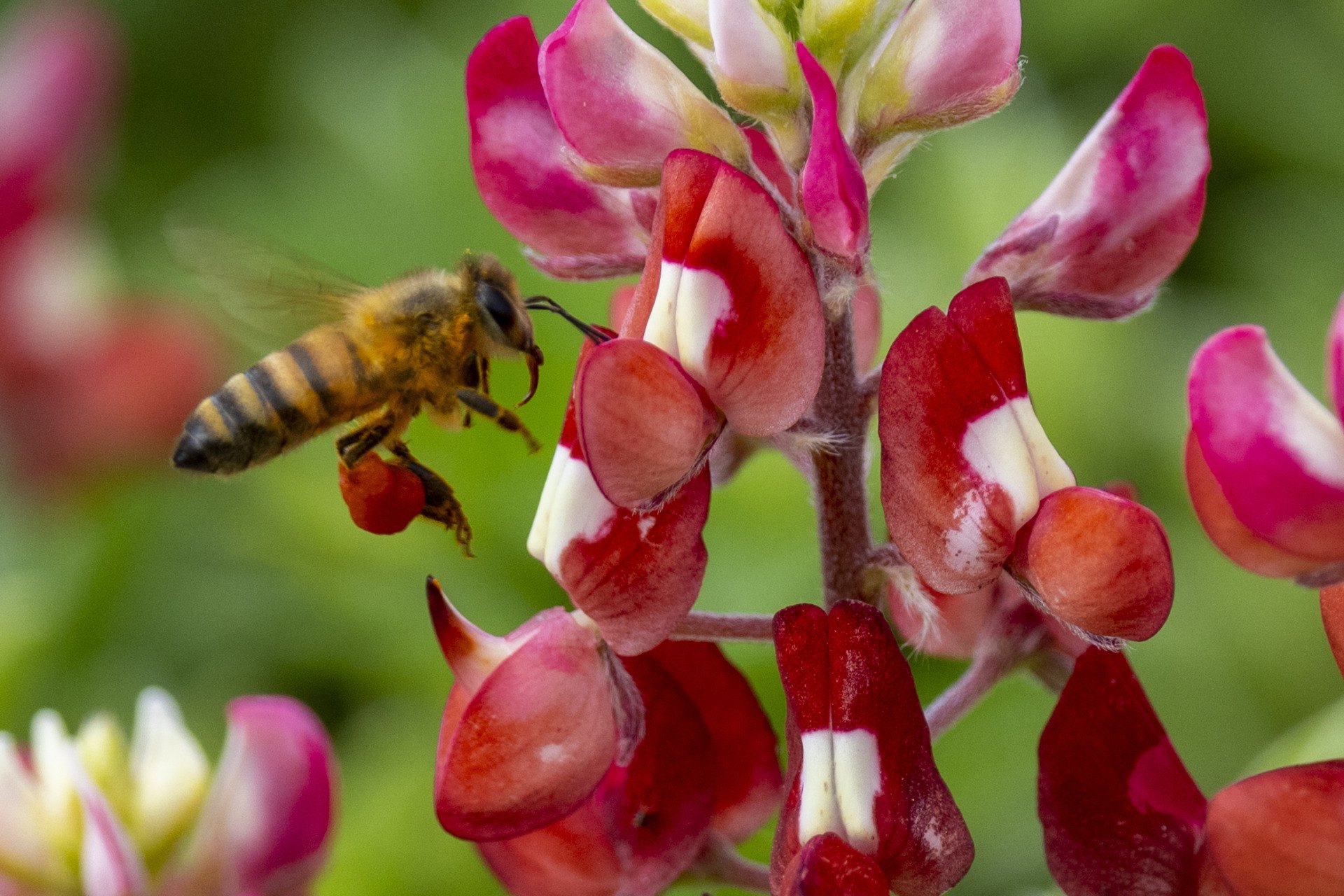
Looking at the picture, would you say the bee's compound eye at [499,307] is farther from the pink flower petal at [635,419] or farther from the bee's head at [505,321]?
the pink flower petal at [635,419]

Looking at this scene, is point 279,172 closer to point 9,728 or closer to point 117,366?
point 117,366

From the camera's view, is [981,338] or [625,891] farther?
[625,891]

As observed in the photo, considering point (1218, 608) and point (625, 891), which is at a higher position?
point (625, 891)

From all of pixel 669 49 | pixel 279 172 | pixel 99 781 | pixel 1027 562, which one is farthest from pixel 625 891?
pixel 279 172

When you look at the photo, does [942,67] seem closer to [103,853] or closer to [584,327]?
[584,327]

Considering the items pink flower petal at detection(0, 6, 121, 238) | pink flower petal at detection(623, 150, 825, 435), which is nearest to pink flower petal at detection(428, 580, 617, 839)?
pink flower petal at detection(623, 150, 825, 435)

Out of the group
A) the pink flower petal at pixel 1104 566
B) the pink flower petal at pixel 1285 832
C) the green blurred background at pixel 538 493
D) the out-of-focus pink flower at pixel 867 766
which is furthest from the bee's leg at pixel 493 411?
the green blurred background at pixel 538 493
